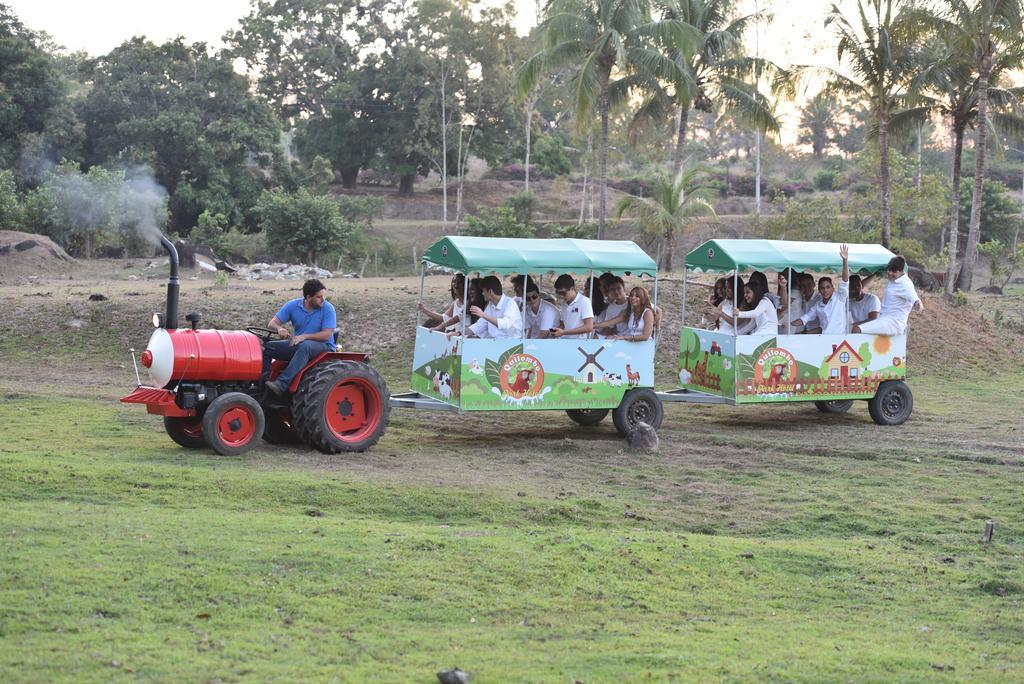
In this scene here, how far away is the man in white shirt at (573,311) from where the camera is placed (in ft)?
42.5

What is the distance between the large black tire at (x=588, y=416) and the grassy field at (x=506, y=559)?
2.68 ft

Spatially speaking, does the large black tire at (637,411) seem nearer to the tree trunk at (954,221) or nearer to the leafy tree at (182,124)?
the tree trunk at (954,221)

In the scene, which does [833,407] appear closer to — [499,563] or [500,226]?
[499,563]

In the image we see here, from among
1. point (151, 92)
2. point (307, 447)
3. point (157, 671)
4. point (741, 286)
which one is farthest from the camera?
point (151, 92)

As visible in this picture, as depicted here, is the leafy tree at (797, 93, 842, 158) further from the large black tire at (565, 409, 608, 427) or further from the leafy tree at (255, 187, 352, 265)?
the large black tire at (565, 409, 608, 427)

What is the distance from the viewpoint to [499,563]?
7.86 meters

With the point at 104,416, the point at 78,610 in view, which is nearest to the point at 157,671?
the point at 78,610

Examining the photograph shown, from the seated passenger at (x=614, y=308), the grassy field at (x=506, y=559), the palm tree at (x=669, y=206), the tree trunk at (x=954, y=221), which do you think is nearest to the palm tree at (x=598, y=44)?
the palm tree at (x=669, y=206)

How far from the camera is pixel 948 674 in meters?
6.31

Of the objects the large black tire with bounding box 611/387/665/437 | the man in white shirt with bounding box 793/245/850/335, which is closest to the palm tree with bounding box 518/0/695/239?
the man in white shirt with bounding box 793/245/850/335

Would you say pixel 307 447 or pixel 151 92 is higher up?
pixel 151 92

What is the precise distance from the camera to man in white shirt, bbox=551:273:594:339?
13.0m

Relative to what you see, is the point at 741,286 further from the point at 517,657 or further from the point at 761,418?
the point at 517,657

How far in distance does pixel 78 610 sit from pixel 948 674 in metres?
4.88
